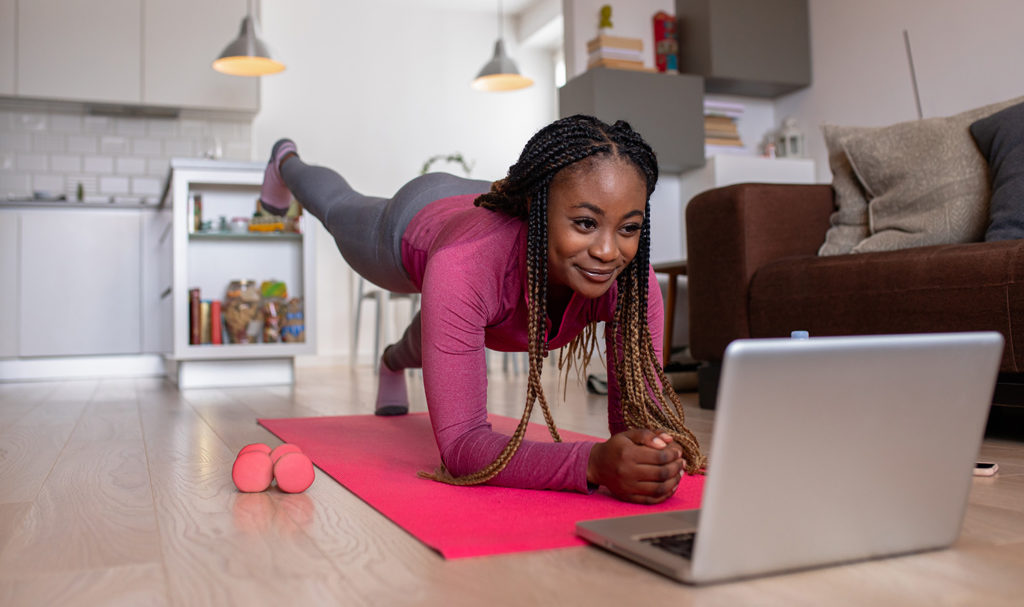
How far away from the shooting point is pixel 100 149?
5781mm

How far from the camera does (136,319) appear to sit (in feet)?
16.8

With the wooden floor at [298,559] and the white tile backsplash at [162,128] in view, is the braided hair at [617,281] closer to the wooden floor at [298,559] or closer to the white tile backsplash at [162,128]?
the wooden floor at [298,559]

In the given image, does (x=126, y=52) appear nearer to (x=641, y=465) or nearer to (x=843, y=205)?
(x=843, y=205)

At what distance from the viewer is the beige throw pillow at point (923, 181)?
89.4 inches

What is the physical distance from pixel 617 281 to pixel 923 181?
53.1 inches

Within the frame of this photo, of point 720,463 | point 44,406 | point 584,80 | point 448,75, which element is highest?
point 448,75

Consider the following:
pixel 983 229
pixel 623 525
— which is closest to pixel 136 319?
pixel 983 229

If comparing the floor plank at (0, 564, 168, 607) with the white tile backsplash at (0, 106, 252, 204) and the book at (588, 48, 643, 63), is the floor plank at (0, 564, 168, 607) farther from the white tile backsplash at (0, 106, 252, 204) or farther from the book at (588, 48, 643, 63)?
the white tile backsplash at (0, 106, 252, 204)

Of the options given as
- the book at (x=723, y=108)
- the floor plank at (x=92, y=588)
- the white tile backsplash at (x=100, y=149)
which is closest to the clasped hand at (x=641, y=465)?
the floor plank at (x=92, y=588)

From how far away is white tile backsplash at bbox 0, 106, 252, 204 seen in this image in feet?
18.5

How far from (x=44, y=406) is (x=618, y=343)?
7.86 feet

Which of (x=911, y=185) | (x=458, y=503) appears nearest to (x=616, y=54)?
(x=911, y=185)

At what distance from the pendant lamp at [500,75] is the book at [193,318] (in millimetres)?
2274

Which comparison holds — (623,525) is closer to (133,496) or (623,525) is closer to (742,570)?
(742,570)
